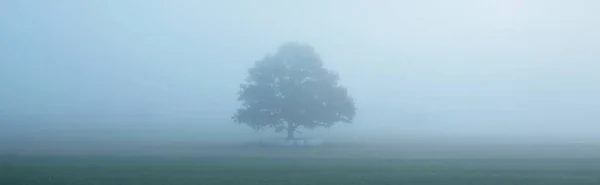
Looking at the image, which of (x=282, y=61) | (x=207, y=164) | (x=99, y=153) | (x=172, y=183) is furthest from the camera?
(x=282, y=61)

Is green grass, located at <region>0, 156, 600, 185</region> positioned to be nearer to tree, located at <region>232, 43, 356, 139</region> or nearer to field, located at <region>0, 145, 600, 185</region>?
field, located at <region>0, 145, 600, 185</region>

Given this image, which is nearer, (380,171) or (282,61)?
(380,171)

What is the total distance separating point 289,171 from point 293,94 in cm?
3409

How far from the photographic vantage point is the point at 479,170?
38.8 meters

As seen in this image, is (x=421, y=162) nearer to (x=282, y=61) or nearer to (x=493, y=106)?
(x=282, y=61)

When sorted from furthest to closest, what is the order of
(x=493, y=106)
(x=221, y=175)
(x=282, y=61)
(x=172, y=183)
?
(x=493, y=106) < (x=282, y=61) < (x=221, y=175) < (x=172, y=183)

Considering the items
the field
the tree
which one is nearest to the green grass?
the field

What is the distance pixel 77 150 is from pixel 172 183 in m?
24.0

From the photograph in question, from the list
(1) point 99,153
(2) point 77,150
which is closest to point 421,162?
(1) point 99,153

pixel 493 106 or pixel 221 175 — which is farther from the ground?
pixel 493 106

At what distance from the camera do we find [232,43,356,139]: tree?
7262 centimetres

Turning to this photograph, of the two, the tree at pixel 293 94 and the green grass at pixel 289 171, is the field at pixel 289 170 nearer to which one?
the green grass at pixel 289 171

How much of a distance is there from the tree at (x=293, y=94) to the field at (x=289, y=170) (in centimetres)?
2384

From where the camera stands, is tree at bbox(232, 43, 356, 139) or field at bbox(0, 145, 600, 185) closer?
field at bbox(0, 145, 600, 185)
